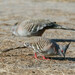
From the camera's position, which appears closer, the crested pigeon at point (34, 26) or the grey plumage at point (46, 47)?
the grey plumage at point (46, 47)

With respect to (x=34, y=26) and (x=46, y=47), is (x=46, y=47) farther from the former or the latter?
(x=34, y=26)

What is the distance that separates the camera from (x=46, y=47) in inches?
234

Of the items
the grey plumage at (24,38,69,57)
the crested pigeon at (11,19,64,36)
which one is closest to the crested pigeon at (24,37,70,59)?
the grey plumage at (24,38,69,57)

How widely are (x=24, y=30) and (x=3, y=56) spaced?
6.19 feet

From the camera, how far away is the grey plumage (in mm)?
5898

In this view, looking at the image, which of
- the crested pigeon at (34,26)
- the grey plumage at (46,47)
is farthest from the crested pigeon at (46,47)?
the crested pigeon at (34,26)

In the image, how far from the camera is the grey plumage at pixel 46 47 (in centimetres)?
590

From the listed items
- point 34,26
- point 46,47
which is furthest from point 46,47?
point 34,26

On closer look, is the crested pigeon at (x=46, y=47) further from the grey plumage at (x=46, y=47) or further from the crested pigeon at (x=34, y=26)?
the crested pigeon at (x=34, y=26)

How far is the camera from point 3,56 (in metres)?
6.50

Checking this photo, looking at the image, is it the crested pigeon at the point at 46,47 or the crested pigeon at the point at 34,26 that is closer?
the crested pigeon at the point at 46,47

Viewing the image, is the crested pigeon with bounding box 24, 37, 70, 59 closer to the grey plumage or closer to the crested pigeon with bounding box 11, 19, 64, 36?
the grey plumage

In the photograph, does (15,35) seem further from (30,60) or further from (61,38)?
(30,60)

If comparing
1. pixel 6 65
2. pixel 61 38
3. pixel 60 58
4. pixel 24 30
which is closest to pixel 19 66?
pixel 6 65
